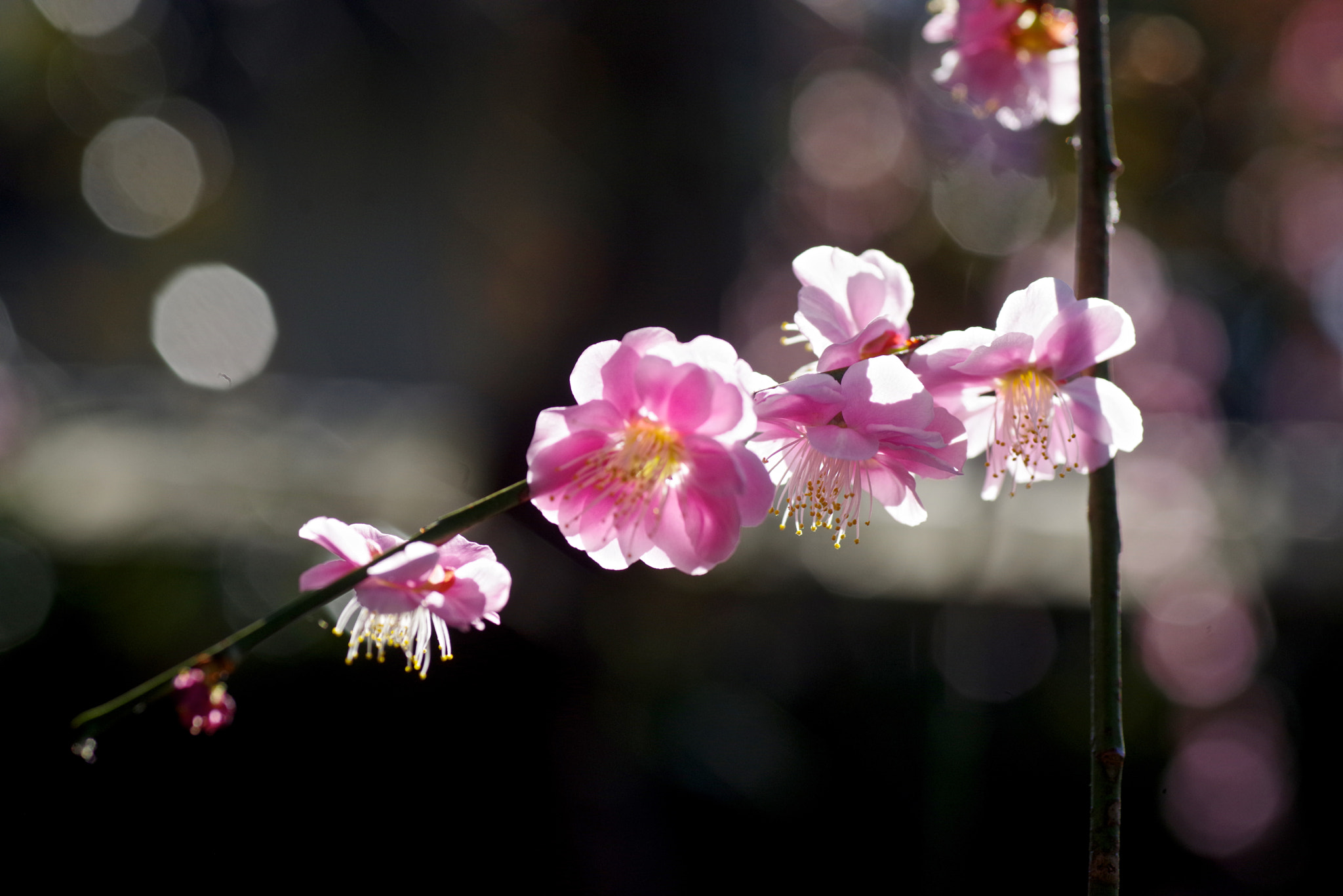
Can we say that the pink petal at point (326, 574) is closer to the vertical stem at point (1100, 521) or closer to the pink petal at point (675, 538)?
the pink petal at point (675, 538)

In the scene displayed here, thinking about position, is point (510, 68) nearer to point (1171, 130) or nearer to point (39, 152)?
point (1171, 130)

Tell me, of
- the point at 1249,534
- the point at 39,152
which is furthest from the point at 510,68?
the point at 39,152

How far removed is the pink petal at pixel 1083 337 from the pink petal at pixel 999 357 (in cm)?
1

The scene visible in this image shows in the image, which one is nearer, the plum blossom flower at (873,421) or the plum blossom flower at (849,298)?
the plum blossom flower at (873,421)

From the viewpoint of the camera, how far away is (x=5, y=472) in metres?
3.31

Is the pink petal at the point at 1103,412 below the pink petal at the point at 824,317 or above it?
below

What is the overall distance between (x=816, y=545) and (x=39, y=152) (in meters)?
5.78

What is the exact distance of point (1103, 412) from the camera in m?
0.71

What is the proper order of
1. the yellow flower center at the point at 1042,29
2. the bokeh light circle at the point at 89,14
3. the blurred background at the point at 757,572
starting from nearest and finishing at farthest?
the yellow flower center at the point at 1042,29 → the blurred background at the point at 757,572 → the bokeh light circle at the point at 89,14

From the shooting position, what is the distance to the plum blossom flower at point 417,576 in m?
0.61

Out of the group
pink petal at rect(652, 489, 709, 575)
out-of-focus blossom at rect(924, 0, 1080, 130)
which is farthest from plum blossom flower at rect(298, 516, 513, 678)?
out-of-focus blossom at rect(924, 0, 1080, 130)

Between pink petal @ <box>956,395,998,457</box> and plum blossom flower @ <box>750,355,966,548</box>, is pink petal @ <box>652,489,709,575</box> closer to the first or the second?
plum blossom flower @ <box>750,355,966,548</box>

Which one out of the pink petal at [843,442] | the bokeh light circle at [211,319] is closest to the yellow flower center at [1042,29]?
the pink petal at [843,442]

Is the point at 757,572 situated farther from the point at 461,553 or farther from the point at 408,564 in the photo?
the point at 408,564
